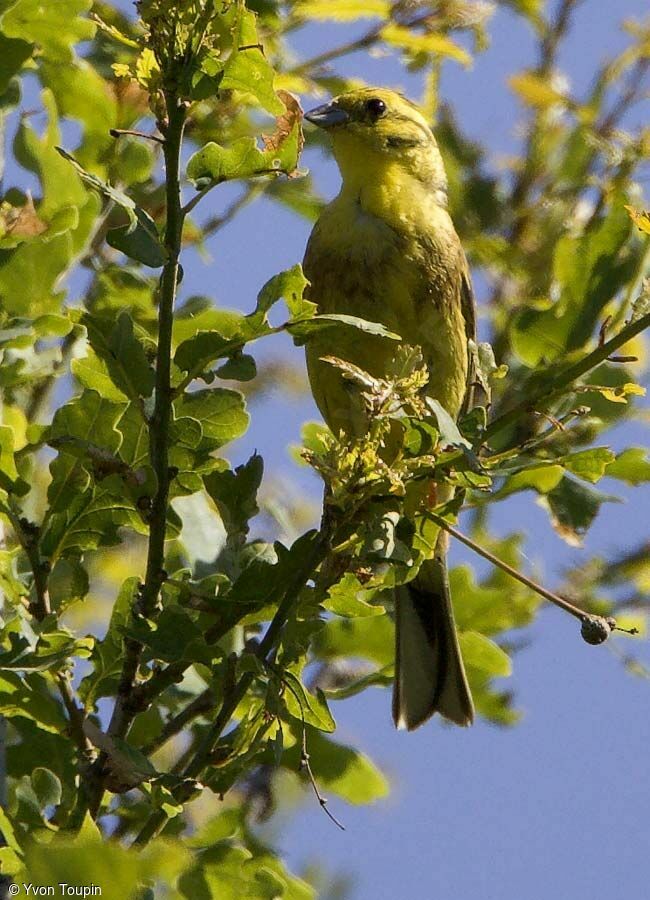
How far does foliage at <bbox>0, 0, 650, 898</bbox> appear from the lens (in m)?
1.76

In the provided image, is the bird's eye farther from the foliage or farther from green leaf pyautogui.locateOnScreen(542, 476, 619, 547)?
green leaf pyautogui.locateOnScreen(542, 476, 619, 547)

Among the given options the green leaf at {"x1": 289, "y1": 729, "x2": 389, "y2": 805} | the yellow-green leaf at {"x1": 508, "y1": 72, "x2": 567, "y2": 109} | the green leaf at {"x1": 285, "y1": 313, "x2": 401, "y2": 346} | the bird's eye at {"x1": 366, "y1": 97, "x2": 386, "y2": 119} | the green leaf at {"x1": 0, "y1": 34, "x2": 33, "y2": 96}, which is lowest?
the green leaf at {"x1": 289, "y1": 729, "x2": 389, "y2": 805}

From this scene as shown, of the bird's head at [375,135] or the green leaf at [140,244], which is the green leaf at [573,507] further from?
the bird's head at [375,135]

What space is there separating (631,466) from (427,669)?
2.77 feet

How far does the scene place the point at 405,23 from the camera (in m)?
3.20

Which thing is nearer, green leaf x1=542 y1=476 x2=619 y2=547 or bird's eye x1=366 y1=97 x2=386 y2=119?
green leaf x1=542 y1=476 x2=619 y2=547

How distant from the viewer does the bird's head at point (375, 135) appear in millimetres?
3717

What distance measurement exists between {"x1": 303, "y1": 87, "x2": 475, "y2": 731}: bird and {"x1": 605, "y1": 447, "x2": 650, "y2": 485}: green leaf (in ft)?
1.92

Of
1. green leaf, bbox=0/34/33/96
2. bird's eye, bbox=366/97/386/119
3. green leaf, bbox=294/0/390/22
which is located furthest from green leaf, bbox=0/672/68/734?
bird's eye, bbox=366/97/386/119

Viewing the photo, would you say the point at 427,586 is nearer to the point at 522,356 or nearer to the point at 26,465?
the point at 522,356

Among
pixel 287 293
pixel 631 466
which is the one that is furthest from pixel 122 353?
pixel 631 466

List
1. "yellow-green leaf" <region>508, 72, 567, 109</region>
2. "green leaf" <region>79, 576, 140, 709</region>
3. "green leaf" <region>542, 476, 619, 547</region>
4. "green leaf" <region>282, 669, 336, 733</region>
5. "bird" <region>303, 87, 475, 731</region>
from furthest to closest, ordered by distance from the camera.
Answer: "yellow-green leaf" <region>508, 72, 567, 109</region> < "bird" <region>303, 87, 475, 731</region> < "green leaf" <region>542, 476, 619, 547</region> < "green leaf" <region>79, 576, 140, 709</region> < "green leaf" <region>282, 669, 336, 733</region>

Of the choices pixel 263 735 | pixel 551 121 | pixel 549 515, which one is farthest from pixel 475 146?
pixel 263 735

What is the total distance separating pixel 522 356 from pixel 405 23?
3.14ft
